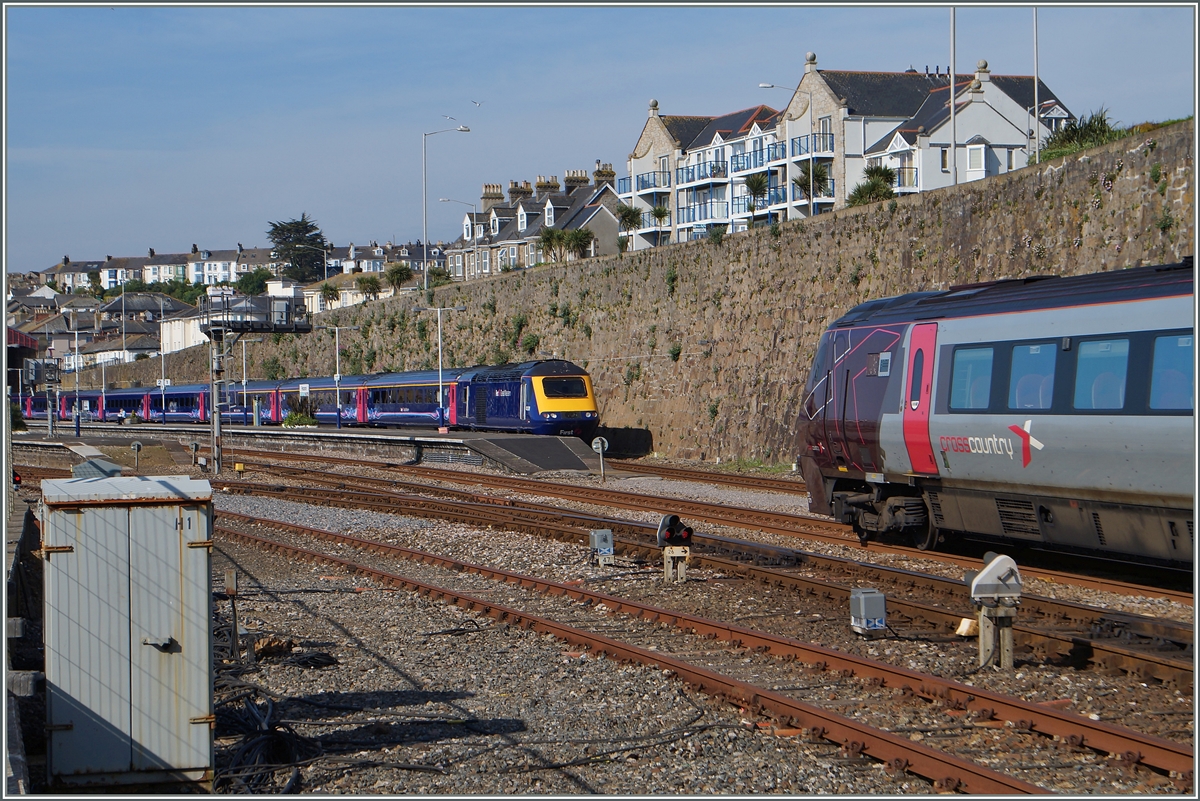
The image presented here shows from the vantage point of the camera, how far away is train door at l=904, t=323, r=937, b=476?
13898 mm

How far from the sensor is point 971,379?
1327cm

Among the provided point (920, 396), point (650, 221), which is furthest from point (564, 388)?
point (650, 221)

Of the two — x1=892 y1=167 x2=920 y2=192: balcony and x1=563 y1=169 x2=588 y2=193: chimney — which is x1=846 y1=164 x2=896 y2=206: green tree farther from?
x1=563 y1=169 x2=588 y2=193: chimney

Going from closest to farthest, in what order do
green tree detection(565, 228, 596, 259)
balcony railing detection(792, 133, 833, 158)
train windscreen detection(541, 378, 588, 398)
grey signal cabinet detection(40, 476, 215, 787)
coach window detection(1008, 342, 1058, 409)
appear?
1. grey signal cabinet detection(40, 476, 215, 787)
2. coach window detection(1008, 342, 1058, 409)
3. train windscreen detection(541, 378, 588, 398)
4. green tree detection(565, 228, 596, 259)
5. balcony railing detection(792, 133, 833, 158)

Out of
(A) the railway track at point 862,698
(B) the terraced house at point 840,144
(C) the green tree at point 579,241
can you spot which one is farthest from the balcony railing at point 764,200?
(A) the railway track at point 862,698

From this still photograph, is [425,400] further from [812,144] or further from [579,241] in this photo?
[812,144]

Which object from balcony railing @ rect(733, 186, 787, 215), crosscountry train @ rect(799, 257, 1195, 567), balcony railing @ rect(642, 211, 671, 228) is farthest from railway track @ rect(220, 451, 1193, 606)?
balcony railing @ rect(642, 211, 671, 228)

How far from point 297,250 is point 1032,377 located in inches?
5600

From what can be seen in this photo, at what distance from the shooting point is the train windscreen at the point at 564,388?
35.2 m

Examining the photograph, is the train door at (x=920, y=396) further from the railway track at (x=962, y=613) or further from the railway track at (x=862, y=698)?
the railway track at (x=862, y=698)

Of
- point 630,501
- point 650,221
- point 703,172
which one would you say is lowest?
point 630,501

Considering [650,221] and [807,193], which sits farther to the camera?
[650,221]

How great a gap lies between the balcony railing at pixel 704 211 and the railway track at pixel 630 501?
1261 inches

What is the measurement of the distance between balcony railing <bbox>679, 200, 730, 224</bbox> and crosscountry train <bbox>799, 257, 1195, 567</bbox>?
163 ft
